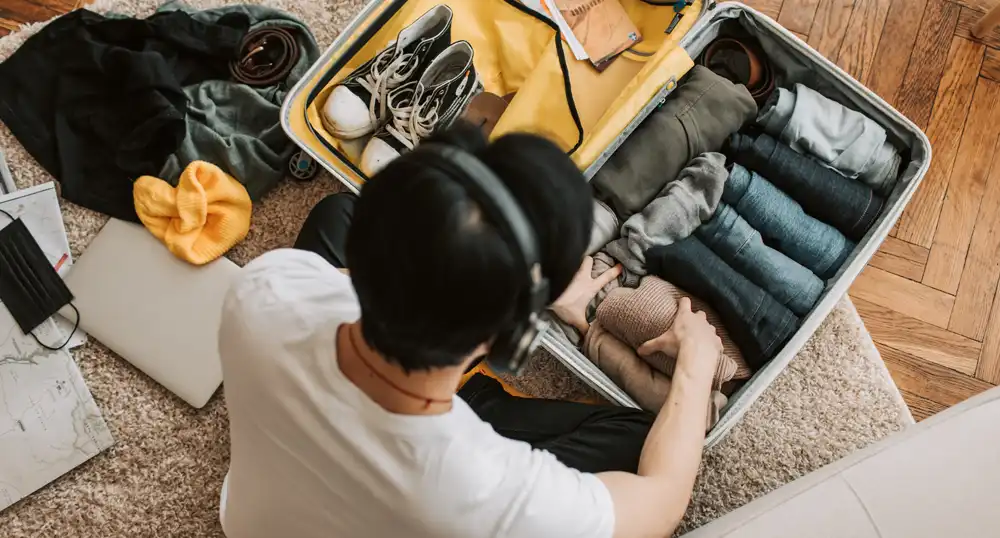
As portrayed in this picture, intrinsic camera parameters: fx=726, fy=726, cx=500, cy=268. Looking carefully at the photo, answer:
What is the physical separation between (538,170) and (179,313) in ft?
2.92

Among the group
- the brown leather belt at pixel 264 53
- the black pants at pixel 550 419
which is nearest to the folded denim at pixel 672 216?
the black pants at pixel 550 419

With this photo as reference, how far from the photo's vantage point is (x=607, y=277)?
43.0 inches

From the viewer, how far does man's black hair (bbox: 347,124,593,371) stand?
0.47 meters

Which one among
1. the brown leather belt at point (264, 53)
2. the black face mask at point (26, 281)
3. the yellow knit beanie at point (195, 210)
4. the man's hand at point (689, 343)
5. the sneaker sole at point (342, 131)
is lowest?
the black face mask at point (26, 281)

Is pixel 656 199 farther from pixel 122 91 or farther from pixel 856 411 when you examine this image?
pixel 122 91

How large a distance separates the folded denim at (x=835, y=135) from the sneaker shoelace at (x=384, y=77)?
1.89 feet

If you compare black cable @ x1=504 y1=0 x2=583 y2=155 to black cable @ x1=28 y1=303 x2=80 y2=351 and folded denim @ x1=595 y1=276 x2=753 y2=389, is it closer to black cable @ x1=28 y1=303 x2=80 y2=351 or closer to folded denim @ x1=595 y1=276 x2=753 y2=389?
folded denim @ x1=595 y1=276 x2=753 y2=389

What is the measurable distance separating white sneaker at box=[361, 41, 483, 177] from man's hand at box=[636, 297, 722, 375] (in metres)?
0.46

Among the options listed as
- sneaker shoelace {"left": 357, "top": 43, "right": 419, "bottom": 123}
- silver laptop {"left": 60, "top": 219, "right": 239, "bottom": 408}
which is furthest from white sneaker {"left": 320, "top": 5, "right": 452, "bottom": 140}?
silver laptop {"left": 60, "top": 219, "right": 239, "bottom": 408}

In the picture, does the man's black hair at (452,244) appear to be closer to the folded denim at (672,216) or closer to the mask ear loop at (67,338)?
the folded denim at (672,216)

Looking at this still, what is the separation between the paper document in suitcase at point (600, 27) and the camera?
1.20 meters

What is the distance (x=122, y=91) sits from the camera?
1.23 m

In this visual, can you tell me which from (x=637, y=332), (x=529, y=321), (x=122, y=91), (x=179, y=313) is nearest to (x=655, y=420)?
(x=637, y=332)

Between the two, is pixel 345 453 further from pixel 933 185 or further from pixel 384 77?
pixel 933 185
